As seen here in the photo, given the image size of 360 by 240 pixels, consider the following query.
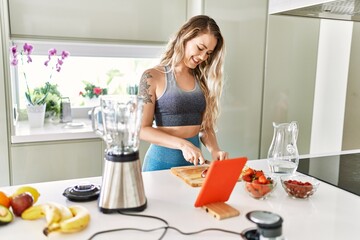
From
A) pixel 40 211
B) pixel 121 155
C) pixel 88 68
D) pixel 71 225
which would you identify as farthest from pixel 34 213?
pixel 88 68

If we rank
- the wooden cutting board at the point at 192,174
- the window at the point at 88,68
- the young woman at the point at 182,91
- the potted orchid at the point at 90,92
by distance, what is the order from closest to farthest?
the wooden cutting board at the point at 192,174 < the young woman at the point at 182,91 < the window at the point at 88,68 < the potted orchid at the point at 90,92

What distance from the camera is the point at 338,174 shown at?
1357 millimetres

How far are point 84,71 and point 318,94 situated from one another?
1.80 m

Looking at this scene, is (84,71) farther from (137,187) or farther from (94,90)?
(137,187)

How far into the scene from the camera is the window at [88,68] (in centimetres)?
244

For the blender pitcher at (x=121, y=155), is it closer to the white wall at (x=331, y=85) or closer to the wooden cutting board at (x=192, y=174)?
the wooden cutting board at (x=192, y=174)

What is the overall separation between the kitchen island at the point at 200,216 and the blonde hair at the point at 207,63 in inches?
21.7

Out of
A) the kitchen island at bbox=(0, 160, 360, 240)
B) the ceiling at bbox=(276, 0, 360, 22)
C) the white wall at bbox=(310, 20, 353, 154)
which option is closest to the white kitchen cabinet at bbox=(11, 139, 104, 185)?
the kitchen island at bbox=(0, 160, 360, 240)

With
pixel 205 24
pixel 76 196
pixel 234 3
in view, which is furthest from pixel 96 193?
pixel 234 3

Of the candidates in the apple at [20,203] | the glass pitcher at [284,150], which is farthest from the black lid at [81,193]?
the glass pitcher at [284,150]

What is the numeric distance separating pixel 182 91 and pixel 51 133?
0.97 m

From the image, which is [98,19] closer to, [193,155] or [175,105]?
[175,105]

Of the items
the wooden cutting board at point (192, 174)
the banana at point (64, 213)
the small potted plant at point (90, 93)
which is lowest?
the wooden cutting board at point (192, 174)

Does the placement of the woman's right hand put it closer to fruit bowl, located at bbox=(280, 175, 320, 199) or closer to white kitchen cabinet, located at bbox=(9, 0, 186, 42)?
fruit bowl, located at bbox=(280, 175, 320, 199)
